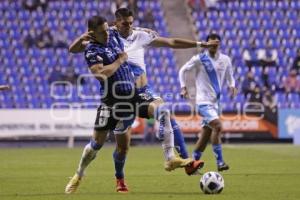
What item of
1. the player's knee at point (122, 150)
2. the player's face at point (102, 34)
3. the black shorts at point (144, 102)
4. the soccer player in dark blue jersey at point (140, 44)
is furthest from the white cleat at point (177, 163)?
the player's face at point (102, 34)

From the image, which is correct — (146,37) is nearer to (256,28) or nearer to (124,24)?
(124,24)

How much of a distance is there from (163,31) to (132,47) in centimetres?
1991

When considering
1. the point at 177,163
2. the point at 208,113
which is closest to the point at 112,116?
the point at 177,163

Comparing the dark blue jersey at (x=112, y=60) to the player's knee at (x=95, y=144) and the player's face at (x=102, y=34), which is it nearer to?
the player's face at (x=102, y=34)

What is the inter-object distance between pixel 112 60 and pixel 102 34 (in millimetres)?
392

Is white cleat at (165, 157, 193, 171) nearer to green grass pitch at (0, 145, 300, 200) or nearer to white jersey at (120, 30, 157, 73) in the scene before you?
green grass pitch at (0, 145, 300, 200)

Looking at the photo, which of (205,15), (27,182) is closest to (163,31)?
(205,15)

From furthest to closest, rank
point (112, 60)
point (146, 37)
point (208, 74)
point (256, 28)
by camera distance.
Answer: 1. point (256, 28)
2. point (208, 74)
3. point (146, 37)
4. point (112, 60)

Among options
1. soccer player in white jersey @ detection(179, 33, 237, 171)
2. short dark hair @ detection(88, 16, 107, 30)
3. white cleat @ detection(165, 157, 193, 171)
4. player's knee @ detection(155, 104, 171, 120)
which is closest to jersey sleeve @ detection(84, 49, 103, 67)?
short dark hair @ detection(88, 16, 107, 30)

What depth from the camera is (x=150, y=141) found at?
85.5 feet

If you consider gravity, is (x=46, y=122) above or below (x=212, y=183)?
below

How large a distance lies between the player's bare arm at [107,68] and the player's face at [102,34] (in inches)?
12.1

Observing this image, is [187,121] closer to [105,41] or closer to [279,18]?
[279,18]

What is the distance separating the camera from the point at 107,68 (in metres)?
9.56
